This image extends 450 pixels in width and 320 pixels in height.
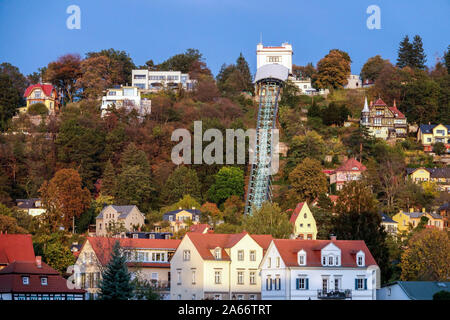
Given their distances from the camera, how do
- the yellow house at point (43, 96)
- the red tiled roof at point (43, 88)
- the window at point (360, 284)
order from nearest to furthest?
the window at point (360, 284), the yellow house at point (43, 96), the red tiled roof at point (43, 88)

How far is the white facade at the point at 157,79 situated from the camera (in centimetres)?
12581

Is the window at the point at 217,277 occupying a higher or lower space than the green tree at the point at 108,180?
lower

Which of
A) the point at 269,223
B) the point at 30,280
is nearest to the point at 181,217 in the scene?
the point at 269,223

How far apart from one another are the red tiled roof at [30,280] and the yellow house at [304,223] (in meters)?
26.2

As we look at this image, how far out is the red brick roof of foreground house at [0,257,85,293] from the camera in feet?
168

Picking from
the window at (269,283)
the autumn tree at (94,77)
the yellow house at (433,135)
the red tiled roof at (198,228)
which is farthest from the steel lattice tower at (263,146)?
the window at (269,283)

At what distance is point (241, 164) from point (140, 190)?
36.5 feet

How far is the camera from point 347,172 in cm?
9150

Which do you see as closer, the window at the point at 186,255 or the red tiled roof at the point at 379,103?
the window at the point at 186,255

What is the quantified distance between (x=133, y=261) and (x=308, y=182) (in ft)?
98.0

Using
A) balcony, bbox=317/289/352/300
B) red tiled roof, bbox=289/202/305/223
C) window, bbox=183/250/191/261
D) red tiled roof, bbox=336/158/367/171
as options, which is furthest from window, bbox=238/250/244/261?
red tiled roof, bbox=336/158/367/171

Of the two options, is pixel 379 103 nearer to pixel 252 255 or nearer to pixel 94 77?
pixel 94 77

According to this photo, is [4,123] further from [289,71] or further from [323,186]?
[323,186]

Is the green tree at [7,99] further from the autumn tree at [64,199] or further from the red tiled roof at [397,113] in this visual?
the red tiled roof at [397,113]
